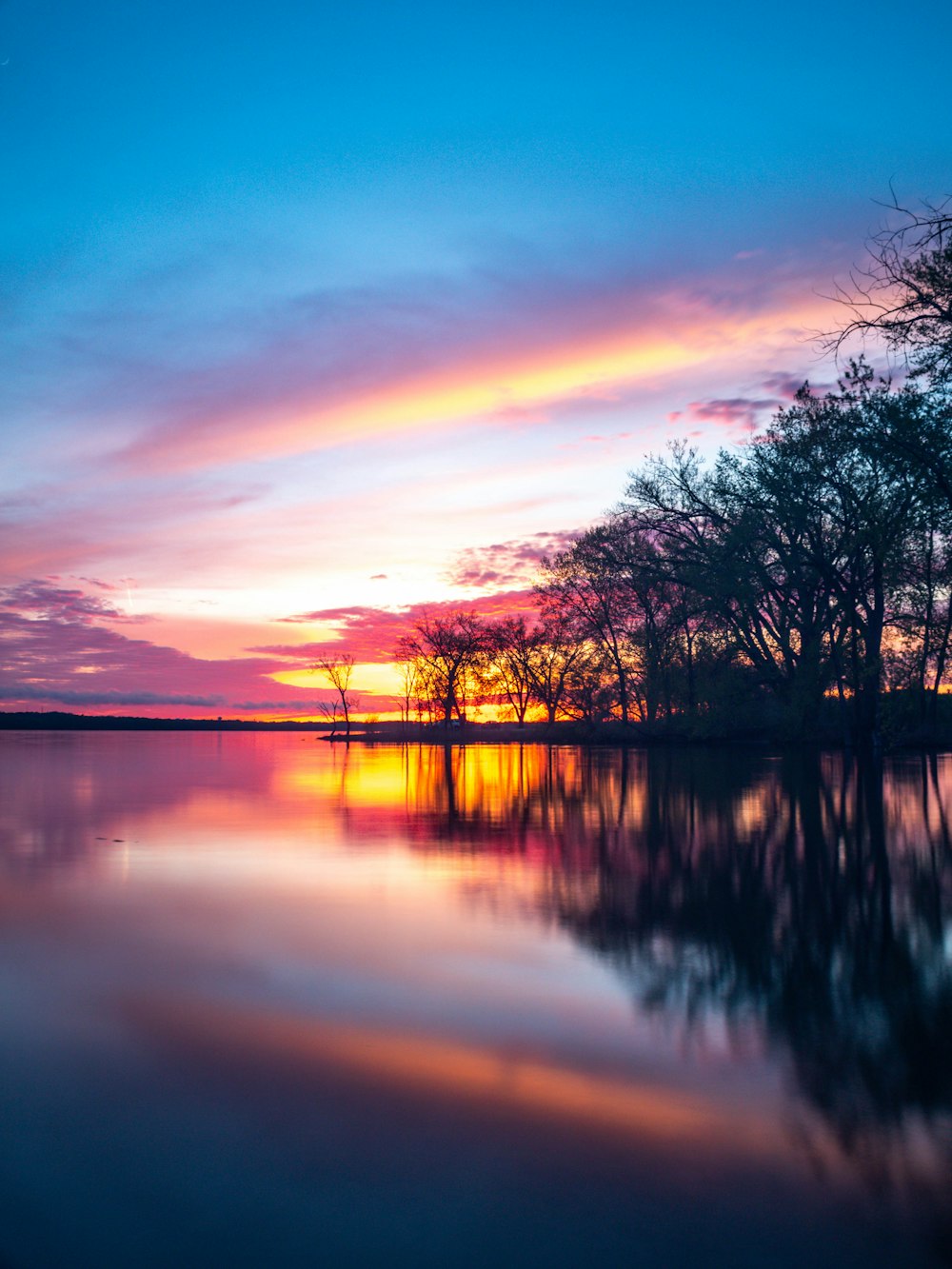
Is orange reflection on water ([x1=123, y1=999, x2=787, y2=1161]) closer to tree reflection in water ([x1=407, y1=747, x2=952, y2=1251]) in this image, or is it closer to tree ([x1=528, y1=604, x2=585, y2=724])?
tree reflection in water ([x1=407, y1=747, x2=952, y2=1251])

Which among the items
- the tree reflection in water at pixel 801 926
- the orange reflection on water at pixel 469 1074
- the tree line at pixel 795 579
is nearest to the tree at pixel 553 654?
the tree line at pixel 795 579

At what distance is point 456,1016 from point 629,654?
53.1m

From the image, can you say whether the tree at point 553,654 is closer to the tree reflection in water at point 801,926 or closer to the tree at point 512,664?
the tree at point 512,664

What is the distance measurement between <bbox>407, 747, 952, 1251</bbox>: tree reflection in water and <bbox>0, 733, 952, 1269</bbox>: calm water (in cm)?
3

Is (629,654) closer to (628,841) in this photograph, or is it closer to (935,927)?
(628,841)

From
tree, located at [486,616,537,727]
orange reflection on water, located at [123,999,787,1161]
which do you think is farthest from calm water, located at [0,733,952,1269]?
tree, located at [486,616,537,727]

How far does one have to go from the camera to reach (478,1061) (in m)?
4.34

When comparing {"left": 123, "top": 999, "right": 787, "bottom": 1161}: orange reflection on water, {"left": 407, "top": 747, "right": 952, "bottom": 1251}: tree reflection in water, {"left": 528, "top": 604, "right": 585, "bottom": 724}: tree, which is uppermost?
{"left": 528, "top": 604, "right": 585, "bottom": 724}: tree

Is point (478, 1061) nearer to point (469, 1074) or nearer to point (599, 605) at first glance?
point (469, 1074)

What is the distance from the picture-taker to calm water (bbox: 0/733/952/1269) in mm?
2887

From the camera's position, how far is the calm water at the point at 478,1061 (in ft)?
9.47

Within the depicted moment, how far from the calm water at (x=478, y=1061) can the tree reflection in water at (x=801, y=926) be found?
0.03 meters

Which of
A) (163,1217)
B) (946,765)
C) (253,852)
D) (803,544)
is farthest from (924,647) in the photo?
(163,1217)

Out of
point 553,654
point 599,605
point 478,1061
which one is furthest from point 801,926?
point 553,654
